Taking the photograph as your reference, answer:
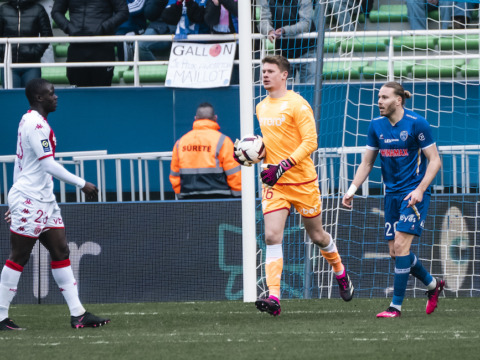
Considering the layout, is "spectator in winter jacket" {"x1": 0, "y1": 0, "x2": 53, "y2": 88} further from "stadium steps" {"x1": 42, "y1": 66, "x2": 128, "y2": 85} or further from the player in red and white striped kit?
the player in red and white striped kit

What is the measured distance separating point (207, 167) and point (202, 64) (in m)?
2.30

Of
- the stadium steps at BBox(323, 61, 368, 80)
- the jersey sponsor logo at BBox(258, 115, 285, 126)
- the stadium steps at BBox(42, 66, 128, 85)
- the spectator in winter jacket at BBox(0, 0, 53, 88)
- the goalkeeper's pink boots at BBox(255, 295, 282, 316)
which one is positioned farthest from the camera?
the stadium steps at BBox(42, 66, 128, 85)

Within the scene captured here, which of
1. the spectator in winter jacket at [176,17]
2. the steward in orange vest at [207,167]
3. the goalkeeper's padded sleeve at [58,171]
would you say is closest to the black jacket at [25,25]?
the spectator in winter jacket at [176,17]

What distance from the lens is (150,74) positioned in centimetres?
1489

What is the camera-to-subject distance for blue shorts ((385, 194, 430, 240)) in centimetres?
780

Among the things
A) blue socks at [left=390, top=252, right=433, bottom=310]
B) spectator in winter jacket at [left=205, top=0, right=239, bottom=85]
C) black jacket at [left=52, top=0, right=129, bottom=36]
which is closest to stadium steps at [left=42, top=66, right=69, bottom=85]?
black jacket at [left=52, top=0, right=129, bottom=36]

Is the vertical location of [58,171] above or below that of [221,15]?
below

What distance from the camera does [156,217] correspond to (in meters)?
10.6

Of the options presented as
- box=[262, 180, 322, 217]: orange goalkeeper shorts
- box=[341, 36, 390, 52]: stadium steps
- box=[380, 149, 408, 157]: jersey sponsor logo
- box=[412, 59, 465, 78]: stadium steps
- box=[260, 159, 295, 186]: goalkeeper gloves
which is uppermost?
box=[341, 36, 390, 52]: stadium steps

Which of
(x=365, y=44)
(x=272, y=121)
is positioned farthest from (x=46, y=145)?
(x=365, y=44)

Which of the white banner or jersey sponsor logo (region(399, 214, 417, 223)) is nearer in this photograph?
jersey sponsor logo (region(399, 214, 417, 223))

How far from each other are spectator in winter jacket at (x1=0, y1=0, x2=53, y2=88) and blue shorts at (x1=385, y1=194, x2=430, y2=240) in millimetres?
7228

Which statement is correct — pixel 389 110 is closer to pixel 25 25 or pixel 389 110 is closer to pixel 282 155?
pixel 282 155

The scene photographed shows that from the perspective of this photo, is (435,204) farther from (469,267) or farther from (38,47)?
(38,47)
